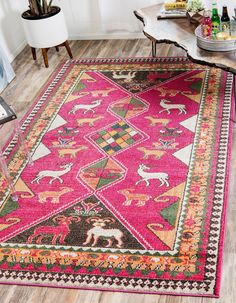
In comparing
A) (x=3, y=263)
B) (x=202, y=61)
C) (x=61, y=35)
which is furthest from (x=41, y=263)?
(x=61, y=35)

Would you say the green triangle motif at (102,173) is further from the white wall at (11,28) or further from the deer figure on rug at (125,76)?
the white wall at (11,28)

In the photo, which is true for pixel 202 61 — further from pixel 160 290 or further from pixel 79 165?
pixel 160 290

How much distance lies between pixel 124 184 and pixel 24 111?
49.5 inches

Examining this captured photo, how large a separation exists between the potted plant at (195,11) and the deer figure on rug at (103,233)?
5.52 feet

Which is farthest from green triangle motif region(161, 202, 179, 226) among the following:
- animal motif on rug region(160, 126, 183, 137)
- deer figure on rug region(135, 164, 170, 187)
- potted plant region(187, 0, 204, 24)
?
potted plant region(187, 0, 204, 24)

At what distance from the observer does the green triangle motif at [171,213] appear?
2.71 m

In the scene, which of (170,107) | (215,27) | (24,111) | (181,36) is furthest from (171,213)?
(24,111)

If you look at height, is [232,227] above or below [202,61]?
below

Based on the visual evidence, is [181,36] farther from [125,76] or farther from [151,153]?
[151,153]

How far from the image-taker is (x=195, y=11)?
3.75 meters

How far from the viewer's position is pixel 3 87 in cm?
421

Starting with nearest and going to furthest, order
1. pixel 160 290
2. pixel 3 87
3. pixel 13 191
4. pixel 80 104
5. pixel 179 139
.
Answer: pixel 160 290, pixel 13 191, pixel 179 139, pixel 80 104, pixel 3 87

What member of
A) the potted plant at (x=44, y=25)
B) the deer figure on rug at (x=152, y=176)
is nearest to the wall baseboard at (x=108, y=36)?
the potted plant at (x=44, y=25)

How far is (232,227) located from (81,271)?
31.2 inches
